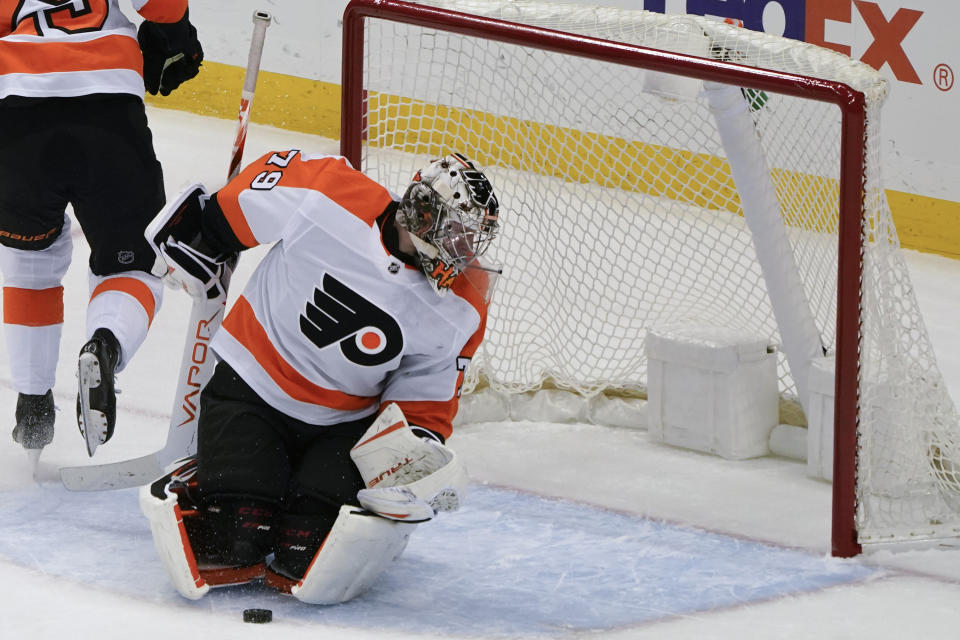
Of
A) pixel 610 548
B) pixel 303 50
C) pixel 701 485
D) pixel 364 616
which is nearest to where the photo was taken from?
pixel 364 616

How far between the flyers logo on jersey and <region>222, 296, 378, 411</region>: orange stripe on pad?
0.09 m

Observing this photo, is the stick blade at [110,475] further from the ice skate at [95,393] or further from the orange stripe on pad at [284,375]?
the orange stripe on pad at [284,375]

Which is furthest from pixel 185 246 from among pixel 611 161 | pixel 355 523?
pixel 611 161

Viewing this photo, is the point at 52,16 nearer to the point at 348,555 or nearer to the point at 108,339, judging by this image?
the point at 108,339

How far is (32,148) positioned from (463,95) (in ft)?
4.14

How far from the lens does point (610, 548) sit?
303 centimetres

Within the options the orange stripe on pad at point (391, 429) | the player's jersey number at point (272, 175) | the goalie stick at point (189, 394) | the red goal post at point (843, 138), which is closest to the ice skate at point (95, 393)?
the goalie stick at point (189, 394)

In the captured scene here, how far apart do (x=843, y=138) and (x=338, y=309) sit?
912 millimetres

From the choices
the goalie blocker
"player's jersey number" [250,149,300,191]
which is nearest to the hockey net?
"player's jersey number" [250,149,300,191]

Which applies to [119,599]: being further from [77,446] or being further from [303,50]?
[303,50]

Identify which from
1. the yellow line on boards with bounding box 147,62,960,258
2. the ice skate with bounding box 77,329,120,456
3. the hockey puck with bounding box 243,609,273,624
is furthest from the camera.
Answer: the yellow line on boards with bounding box 147,62,960,258

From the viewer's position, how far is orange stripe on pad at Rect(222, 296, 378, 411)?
2.75 metres

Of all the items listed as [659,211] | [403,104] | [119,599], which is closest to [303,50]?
[403,104]

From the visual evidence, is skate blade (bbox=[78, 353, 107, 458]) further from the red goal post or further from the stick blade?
the red goal post
